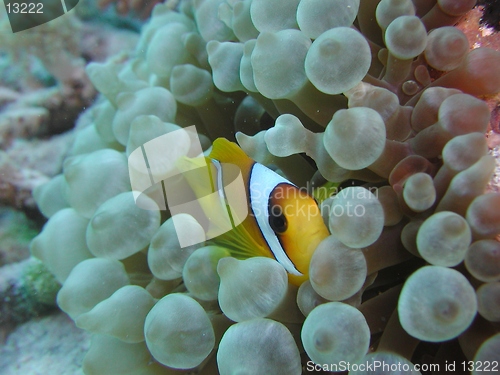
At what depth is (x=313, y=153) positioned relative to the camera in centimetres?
89

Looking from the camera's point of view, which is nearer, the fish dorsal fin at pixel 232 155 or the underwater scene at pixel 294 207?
the underwater scene at pixel 294 207

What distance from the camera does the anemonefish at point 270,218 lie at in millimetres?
865

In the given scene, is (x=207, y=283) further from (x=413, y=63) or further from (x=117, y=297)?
(x=413, y=63)

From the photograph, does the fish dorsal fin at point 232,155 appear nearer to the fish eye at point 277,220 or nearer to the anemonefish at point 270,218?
the anemonefish at point 270,218

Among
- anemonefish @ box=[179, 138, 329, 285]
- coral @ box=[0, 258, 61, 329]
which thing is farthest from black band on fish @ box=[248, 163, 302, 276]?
coral @ box=[0, 258, 61, 329]

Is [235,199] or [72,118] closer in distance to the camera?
[235,199]

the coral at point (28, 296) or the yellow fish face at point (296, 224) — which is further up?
the yellow fish face at point (296, 224)

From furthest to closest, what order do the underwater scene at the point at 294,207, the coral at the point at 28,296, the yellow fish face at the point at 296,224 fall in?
the coral at the point at 28,296, the yellow fish face at the point at 296,224, the underwater scene at the point at 294,207

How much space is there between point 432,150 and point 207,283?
55cm

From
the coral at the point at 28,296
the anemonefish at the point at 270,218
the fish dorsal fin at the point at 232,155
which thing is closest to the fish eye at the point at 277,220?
the anemonefish at the point at 270,218

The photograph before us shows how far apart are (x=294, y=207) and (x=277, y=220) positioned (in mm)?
54

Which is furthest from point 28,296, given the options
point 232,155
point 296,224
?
point 296,224

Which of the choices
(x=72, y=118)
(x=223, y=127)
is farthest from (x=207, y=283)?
(x=72, y=118)

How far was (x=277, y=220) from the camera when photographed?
3.00 ft
